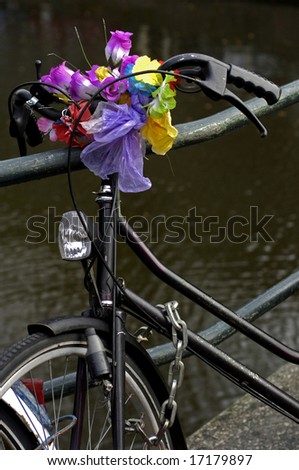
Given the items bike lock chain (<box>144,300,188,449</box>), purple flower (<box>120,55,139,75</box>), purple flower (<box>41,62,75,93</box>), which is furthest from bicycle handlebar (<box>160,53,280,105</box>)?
bike lock chain (<box>144,300,188,449</box>)

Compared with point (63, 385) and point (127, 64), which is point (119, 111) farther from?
point (63, 385)

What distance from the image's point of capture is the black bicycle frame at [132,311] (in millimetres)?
1849

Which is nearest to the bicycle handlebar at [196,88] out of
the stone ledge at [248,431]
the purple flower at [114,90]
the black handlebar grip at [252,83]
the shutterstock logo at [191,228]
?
the black handlebar grip at [252,83]

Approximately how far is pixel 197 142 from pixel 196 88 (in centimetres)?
39

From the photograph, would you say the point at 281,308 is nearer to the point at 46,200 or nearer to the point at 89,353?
the point at 46,200

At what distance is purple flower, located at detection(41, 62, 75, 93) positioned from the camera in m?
1.89

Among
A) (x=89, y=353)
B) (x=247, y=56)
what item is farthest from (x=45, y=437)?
(x=247, y=56)

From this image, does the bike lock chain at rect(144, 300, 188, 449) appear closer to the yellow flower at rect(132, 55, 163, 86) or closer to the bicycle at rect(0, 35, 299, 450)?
the bicycle at rect(0, 35, 299, 450)

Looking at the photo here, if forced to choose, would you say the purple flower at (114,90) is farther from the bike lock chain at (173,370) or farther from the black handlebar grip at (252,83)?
the bike lock chain at (173,370)

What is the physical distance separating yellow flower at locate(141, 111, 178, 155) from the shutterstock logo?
3.39 meters

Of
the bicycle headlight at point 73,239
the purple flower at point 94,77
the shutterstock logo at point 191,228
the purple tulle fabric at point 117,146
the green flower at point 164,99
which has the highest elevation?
the purple flower at point 94,77

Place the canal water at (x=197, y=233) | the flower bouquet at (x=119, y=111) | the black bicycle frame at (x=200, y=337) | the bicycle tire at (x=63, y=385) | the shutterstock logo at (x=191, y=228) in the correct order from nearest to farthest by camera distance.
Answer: the bicycle tire at (x=63, y=385), the flower bouquet at (x=119, y=111), the black bicycle frame at (x=200, y=337), the canal water at (x=197, y=233), the shutterstock logo at (x=191, y=228)

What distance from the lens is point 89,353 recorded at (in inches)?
72.1

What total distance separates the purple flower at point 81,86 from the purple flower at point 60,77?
0.01 m
